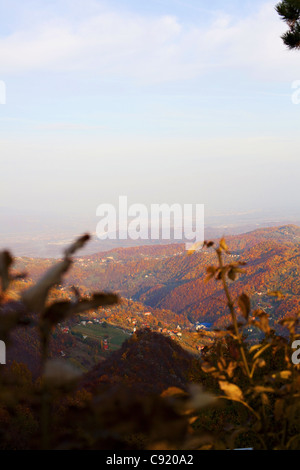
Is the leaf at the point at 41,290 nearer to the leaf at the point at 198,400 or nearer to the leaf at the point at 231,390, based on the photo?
the leaf at the point at 198,400

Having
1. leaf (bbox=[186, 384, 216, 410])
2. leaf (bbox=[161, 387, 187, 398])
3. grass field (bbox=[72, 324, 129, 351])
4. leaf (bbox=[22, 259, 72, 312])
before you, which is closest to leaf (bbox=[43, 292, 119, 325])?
leaf (bbox=[22, 259, 72, 312])

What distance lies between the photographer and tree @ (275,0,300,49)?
933 centimetres

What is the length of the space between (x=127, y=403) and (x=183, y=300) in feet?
597

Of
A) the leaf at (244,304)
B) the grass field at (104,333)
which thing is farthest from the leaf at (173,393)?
the grass field at (104,333)

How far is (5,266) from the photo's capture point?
1131 millimetres

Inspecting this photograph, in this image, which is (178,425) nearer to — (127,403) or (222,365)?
(127,403)

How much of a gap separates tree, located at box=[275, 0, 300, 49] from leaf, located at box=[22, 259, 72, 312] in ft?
35.1

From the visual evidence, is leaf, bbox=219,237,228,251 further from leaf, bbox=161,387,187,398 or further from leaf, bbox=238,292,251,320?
leaf, bbox=161,387,187,398

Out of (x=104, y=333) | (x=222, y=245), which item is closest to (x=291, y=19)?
(x=222, y=245)

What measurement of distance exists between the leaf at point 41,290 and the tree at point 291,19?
10708 mm

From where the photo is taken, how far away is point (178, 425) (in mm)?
888

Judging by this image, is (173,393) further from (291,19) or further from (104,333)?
(104,333)

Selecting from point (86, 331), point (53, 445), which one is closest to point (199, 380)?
point (53, 445)
